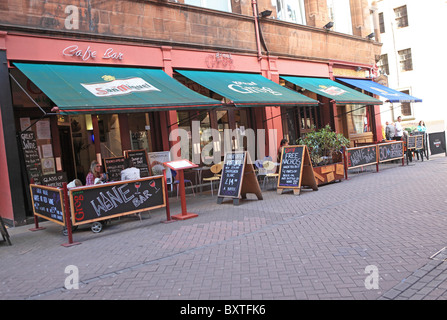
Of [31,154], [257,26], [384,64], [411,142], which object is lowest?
[411,142]

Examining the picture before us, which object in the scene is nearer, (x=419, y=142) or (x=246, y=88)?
(x=246, y=88)

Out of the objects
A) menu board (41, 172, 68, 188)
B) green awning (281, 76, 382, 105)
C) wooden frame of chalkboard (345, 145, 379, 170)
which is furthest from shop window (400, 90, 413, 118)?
menu board (41, 172, 68, 188)

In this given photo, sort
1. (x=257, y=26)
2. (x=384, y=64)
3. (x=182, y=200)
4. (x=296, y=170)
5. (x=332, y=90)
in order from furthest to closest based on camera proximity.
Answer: (x=384, y=64)
(x=332, y=90)
(x=257, y=26)
(x=296, y=170)
(x=182, y=200)

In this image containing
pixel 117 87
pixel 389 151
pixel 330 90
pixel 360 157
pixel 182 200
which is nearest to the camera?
pixel 182 200

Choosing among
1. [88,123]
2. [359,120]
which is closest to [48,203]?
[88,123]

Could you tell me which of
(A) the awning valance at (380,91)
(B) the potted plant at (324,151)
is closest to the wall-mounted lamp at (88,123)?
(B) the potted plant at (324,151)

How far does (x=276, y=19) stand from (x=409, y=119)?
73.0 ft

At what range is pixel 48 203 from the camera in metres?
7.25

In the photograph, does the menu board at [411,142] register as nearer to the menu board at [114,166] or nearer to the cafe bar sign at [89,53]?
the menu board at [114,166]

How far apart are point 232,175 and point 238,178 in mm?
242

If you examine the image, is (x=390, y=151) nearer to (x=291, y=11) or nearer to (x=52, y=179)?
(x=291, y=11)

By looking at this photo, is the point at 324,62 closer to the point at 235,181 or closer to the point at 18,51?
the point at 235,181

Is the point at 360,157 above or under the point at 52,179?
under
